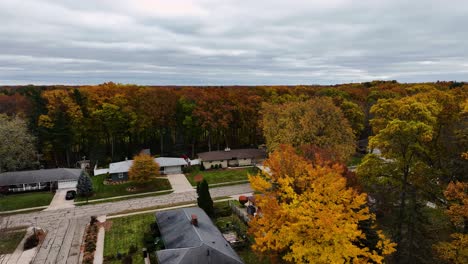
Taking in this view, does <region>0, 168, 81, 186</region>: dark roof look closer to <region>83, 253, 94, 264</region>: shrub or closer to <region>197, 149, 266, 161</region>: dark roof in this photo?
<region>197, 149, 266, 161</region>: dark roof

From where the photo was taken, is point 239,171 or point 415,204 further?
point 239,171

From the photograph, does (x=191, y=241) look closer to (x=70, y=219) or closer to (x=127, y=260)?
(x=127, y=260)

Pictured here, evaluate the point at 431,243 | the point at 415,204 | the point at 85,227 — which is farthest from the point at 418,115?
the point at 85,227

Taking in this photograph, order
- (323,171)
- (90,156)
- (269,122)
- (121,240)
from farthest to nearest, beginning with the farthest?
(90,156) < (269,122) < (121,240) < (323,171)

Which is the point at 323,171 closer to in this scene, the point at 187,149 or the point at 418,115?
the point at 418,115

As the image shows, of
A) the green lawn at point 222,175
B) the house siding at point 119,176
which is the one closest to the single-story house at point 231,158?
the green lawn at point 222,175

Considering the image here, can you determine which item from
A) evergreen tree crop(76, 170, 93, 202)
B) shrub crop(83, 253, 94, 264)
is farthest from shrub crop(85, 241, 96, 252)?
evergreen tree crop(76, 170, 93, 202)
